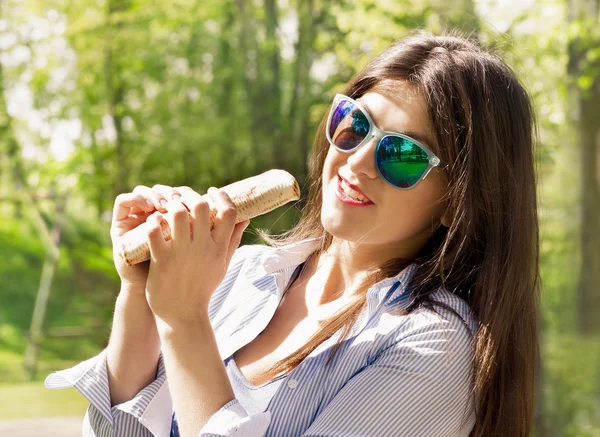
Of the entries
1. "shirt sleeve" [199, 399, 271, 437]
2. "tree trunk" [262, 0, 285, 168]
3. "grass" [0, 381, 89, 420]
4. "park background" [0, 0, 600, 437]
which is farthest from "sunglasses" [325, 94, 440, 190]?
"grass" [0, 381, 89, 420]

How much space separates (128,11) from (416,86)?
5117mm

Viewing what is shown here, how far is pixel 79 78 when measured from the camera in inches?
245

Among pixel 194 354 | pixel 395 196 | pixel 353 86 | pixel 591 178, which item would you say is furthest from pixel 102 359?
pixel 591 178

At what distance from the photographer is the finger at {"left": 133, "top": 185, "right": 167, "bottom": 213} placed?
1.25 m

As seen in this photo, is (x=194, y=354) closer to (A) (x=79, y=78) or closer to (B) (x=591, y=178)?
(B) (x=591, y=178)

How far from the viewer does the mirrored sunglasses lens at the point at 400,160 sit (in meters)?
1.35

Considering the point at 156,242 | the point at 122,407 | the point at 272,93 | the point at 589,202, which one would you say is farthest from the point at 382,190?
the point at 272,93

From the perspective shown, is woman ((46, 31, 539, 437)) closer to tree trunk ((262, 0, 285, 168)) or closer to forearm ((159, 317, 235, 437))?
forearm ((159, 317, 235, 437))

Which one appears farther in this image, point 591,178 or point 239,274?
point 591,178

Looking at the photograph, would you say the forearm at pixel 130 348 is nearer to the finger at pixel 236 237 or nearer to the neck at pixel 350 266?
the finger at pixel 236 237

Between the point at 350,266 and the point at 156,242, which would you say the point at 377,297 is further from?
the point at 156,242

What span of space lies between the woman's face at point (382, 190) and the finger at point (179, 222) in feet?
1.04

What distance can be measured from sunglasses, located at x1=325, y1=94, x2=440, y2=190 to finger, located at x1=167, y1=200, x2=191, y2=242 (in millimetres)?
388

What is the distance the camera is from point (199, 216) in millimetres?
1160
